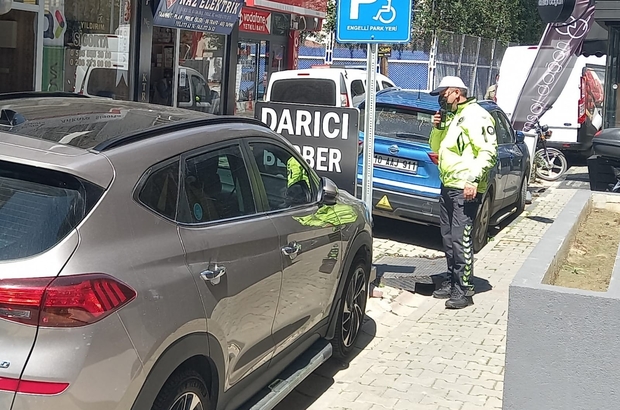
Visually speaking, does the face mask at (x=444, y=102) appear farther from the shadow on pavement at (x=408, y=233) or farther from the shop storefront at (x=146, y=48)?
the shop storefront at (x=146, y=48)

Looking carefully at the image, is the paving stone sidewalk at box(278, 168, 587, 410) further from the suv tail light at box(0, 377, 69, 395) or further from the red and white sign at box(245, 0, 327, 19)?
the red and white sign at box(245, 0, 327, 19)

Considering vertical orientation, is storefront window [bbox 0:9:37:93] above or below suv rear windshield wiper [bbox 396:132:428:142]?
above

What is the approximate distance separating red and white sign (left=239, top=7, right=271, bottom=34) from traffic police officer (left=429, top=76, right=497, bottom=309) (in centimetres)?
736

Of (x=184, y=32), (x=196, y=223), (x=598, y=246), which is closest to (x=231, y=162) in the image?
(x=196, y=223)

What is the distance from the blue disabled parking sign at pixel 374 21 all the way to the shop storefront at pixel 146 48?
4.09 m

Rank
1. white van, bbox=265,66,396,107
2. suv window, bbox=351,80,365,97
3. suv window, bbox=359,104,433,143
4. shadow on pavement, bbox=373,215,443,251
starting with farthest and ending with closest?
suv window, bbox=351,80,365,97 → white van, bbox=265,66,396,107 → shadow on pavement, bbox=373,215,443,251 → suv window, bbox=359,104,433,143

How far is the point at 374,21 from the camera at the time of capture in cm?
699

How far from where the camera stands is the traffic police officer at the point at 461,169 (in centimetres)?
698

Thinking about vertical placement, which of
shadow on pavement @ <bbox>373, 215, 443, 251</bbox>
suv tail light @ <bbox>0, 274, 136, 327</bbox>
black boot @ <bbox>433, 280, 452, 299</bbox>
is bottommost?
black boot @ <bbox>433, 280, 452, 299</bbox>

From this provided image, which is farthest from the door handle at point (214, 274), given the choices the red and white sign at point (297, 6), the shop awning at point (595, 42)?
the shop awning at point (595, 42)

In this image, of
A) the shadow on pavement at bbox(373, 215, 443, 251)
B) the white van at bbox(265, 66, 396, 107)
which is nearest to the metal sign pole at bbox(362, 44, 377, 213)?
the shadow on pavement at bbox(373, 215, 443, 251)

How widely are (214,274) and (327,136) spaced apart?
13.1 feet

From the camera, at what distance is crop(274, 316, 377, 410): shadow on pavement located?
5051 millimetres

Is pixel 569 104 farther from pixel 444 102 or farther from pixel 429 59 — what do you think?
pixel 444 102
